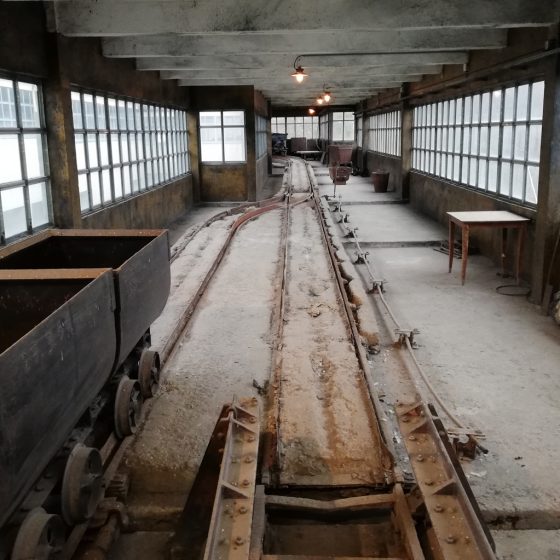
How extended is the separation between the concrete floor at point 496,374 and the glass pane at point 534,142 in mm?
1913

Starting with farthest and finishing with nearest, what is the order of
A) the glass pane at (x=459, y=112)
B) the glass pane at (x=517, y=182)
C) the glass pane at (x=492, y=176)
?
the glass pane at (x=459, y=112) → the glass pane at (x=492, y=176) → the glass pane at (x=517, y=182)

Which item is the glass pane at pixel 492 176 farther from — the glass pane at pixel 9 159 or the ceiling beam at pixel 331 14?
the glass pane at pixel 9 159

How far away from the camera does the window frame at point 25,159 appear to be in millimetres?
7223

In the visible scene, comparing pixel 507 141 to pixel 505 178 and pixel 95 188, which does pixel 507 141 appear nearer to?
pixel 505 178

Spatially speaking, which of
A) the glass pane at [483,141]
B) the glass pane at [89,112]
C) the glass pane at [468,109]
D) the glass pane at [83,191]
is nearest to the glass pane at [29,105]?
the glass pane at [83,191]

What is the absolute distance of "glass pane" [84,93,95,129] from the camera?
980cm

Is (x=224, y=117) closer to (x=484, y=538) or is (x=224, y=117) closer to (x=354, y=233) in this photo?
(x=354, y=233)

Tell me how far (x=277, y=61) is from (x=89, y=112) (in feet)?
13.0

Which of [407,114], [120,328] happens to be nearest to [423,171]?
[407,114]

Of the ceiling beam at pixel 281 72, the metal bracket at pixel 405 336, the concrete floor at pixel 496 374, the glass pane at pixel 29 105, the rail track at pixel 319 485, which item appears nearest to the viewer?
the rail track at pixel 319 485

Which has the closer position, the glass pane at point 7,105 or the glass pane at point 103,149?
the glass pane at point 7,105

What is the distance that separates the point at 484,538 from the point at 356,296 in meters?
5.71

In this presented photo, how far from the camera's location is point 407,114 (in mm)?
18562

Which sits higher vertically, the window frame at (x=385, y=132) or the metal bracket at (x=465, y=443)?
the window frame at (x=385, y=132)
